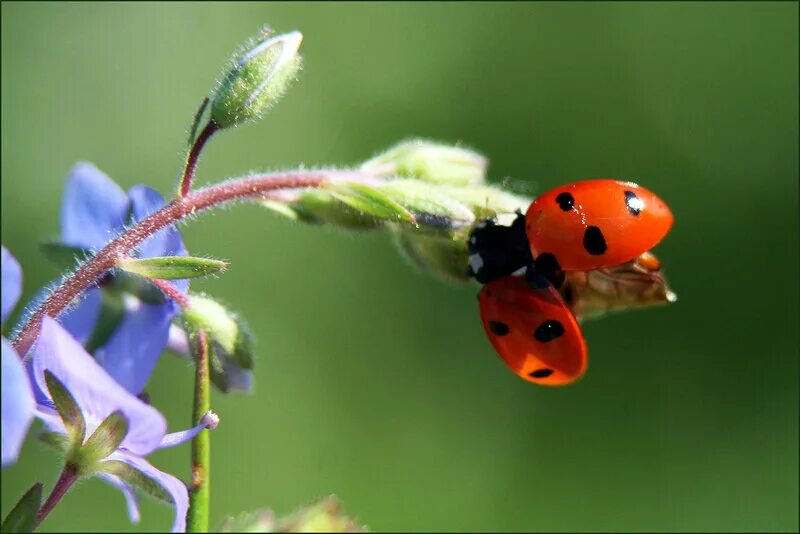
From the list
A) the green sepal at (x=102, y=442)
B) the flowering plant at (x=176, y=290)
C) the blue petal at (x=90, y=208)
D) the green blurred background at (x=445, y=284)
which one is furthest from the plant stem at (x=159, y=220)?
the green blurred background at (x=445, y=284)

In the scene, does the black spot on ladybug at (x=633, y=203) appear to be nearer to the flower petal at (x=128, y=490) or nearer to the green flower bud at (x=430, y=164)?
the green flower bud at (x=430, y=164)

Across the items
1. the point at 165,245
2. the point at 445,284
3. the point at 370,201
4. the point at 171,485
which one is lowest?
the point at 171,485

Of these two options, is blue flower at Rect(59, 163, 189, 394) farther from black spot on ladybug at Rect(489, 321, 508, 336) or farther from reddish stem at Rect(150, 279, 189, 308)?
black spot on ladybug at Rect(489, 321, 508, 336)

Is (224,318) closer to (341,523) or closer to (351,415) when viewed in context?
(341,523)

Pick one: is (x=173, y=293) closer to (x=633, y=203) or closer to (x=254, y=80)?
(x=254, y=80)

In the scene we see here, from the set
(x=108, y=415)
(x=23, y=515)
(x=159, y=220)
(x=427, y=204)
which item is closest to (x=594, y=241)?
(x=427, y=204)
